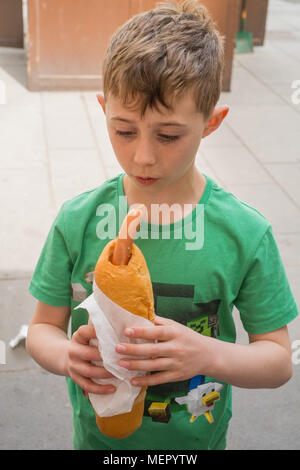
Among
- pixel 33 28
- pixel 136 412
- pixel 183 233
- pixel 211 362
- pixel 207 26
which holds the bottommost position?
pixel 33 28

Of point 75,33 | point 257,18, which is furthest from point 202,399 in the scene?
Result: point 257,18

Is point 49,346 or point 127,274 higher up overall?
point 127,274

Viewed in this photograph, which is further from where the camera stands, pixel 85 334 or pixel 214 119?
pixel 214 119

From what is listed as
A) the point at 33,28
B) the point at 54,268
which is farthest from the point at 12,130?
the point at 54,268

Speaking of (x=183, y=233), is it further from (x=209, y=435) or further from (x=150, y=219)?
(x=209, y=435)

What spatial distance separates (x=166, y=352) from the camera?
1.31 m

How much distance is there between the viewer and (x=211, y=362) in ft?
4.66

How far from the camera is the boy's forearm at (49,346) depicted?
1.56 meters

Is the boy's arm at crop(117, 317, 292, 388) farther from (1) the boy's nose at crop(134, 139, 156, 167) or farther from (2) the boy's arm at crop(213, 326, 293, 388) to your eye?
(1) the boy's nose at crop(134, 139, 156, 167)

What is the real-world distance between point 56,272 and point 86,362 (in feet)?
1.03

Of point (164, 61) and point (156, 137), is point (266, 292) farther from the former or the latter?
point (164, 61)
